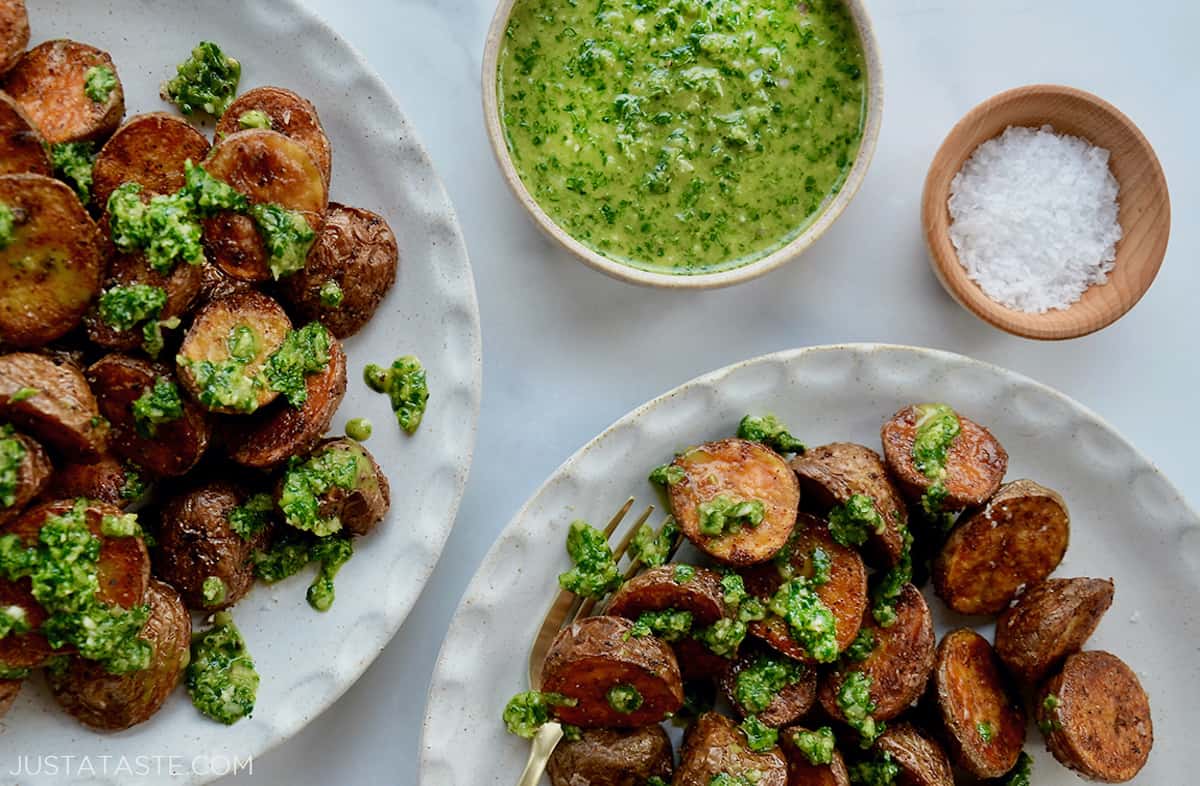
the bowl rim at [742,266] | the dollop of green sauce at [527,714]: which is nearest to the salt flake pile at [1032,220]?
the bowl rim at [742,266]

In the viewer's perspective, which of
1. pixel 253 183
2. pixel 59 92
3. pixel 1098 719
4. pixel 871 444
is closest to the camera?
pixel 253 183

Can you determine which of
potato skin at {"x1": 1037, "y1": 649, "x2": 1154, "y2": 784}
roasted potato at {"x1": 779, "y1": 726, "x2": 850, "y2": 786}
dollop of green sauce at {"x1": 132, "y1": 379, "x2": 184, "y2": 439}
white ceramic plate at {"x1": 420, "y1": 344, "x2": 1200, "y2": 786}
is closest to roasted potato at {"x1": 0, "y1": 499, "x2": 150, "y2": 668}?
dollop of green sauce at {"x1": 132, "y1": 379, "x2": 184, "y2": 439}

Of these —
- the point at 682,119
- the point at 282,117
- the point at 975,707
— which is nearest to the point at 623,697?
the point at 975,707

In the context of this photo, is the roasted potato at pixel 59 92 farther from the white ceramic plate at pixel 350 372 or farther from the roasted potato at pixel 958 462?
the roasted potato at pixel 958 462

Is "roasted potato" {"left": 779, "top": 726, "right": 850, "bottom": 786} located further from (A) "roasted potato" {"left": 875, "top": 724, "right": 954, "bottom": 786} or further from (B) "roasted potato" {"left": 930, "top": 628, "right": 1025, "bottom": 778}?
(B) "roasted potato" {"left": 930, "top": 628, "right": 1025, "bottom": 778}

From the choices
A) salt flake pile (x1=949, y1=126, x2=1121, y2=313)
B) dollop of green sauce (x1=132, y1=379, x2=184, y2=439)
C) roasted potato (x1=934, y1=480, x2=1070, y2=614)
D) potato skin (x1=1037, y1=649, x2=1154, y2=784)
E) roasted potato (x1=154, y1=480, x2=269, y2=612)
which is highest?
salt flake pile (x1=949, y1=126, x2=1121, y2=313)

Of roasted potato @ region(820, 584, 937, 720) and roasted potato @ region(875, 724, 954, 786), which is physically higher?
roasted potato @ region(820, 584, 937, 720)

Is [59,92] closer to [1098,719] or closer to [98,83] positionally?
[98,83]
